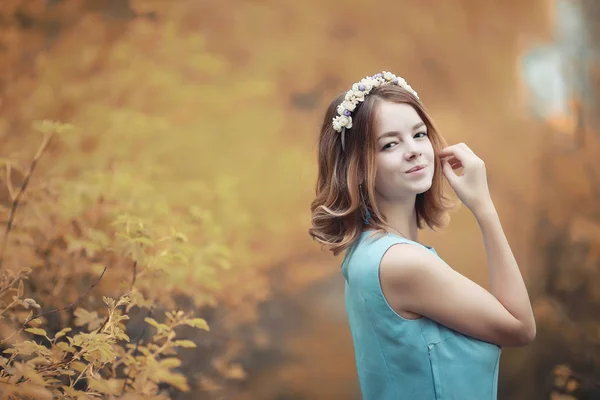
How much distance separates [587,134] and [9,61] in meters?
2.42

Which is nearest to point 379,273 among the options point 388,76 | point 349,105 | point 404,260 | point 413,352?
point 404,260

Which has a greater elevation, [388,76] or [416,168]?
[388,76]

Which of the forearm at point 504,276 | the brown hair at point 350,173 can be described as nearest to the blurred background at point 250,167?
the brown hair at point 350,173

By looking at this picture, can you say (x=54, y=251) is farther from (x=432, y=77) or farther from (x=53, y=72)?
(x=432, y=77)

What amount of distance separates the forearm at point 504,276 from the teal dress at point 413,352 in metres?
0.09

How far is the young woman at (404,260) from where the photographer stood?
1081 millimetres

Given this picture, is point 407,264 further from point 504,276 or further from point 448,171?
point 448,171

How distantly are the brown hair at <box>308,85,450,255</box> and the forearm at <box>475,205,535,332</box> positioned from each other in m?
0.20

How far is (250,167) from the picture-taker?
2.42m

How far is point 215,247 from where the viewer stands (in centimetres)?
221

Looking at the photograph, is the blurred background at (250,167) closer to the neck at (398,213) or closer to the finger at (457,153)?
the neck at (398,213)

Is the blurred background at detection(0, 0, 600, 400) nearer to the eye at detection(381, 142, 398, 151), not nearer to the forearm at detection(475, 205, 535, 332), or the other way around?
the eye at detection(381, 142, 398, 151)

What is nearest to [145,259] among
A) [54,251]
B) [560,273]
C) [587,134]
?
[54,251]

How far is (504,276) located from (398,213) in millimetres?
256
